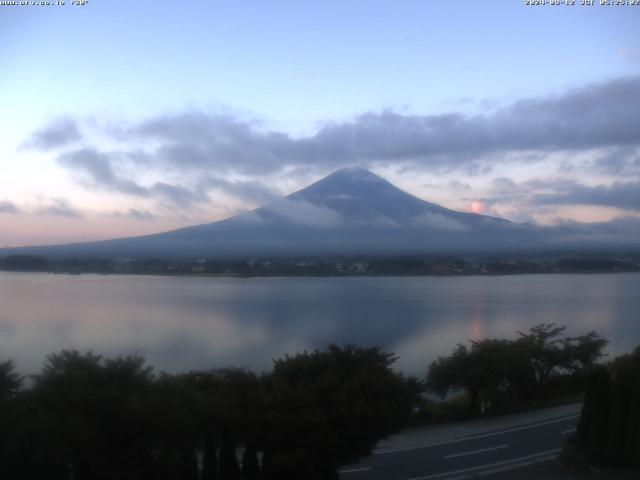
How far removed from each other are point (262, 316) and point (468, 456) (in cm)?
1604

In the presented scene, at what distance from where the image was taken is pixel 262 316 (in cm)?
2416

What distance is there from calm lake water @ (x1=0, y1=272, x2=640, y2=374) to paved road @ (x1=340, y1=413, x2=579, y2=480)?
5787 mm

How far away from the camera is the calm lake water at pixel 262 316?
55.6 feet

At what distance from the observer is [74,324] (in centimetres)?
2003

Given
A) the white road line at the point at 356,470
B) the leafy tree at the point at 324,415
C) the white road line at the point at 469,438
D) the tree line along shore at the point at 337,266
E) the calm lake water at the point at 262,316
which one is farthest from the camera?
the tree line along shore at the point at 337,266

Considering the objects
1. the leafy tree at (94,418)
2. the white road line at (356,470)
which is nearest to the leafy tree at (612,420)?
the white road line at (356,470)

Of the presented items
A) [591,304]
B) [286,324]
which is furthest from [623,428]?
[591,304]

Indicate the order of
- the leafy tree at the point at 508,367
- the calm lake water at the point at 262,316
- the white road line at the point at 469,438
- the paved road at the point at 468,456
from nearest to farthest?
the paved road at the point at 468,456
the white road line at the point at 469,438
the leafy tree at the point at 508,367
the calm lake water at the point at 262,316

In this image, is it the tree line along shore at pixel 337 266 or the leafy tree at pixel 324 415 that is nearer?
the leafy tree at pixel 324 415

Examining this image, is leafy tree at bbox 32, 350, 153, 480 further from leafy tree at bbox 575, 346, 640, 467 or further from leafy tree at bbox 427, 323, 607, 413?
leafy tree at bbox 427, 323, 607, 413

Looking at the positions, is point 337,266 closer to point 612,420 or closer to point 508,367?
point 508,367

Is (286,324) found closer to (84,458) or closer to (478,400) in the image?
(478,400)

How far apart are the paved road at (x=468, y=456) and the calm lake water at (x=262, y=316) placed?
579 cm

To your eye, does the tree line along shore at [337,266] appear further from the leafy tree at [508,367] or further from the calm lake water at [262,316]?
the leafy tree at [508,367]
